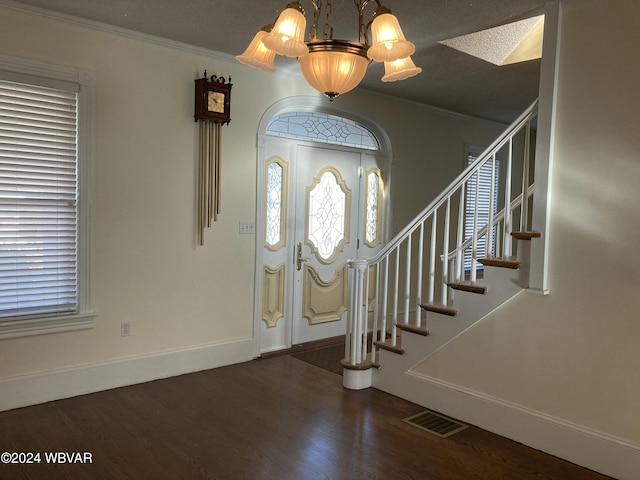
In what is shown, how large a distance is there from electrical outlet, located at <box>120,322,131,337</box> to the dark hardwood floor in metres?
0.39

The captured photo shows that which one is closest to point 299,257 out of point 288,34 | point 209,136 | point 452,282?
point 209,136

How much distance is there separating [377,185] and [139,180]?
8.81 feet

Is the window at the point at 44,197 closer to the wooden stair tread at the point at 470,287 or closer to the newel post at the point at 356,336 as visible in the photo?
the newel post at the point at 356,336

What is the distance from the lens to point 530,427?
3160 mm

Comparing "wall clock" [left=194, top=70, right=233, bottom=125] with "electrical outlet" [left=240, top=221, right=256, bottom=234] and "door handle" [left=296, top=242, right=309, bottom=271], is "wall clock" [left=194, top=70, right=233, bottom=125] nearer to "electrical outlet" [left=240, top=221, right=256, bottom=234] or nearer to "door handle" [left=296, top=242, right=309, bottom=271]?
"electrical outlet" [left=240, top=221, right=256, bottom=234]

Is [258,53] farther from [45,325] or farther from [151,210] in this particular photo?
[45,325]

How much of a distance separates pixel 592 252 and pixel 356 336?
1.72m

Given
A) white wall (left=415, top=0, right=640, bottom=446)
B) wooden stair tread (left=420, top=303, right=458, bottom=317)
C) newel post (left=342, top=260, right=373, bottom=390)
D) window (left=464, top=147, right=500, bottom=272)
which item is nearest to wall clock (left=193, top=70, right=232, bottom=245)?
newel post (left=342, top=260, right=373, bottom=390)

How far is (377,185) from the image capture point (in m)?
5.80

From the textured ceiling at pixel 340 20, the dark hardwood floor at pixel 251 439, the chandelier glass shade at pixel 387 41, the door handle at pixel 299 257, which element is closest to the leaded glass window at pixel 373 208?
the door handle at pixel 299 257

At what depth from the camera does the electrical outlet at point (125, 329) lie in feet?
12.9

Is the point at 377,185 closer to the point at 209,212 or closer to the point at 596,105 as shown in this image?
the point at 209,212

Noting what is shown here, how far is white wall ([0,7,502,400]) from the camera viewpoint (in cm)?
360

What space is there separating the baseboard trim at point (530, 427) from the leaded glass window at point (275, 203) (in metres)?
1.81
